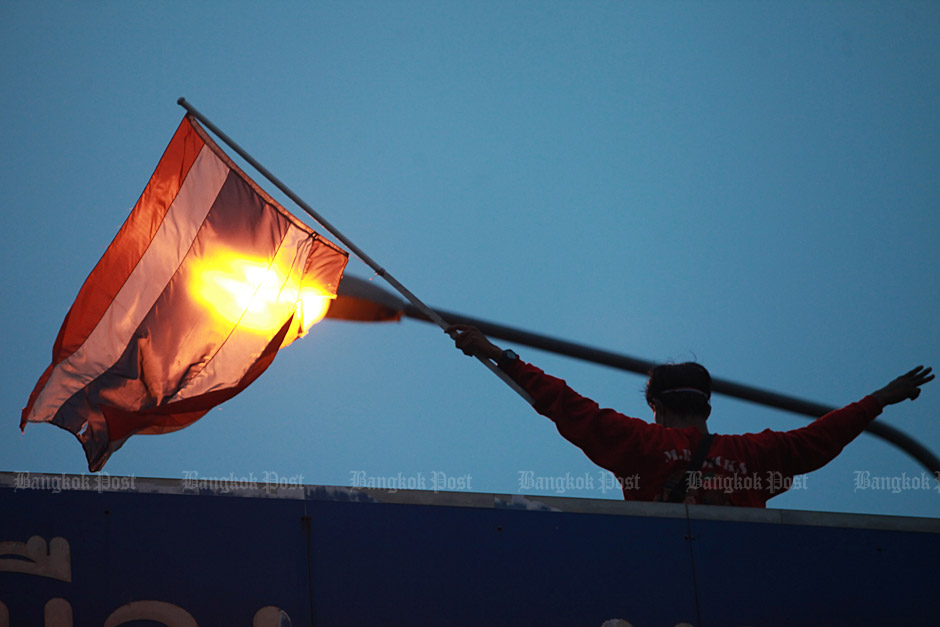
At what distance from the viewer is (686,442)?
521 centimetres

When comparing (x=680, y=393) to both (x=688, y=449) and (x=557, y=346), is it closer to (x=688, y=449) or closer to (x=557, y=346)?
(x=688, y=449)

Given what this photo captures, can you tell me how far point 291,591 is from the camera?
5.14m

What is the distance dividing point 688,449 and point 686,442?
37 millimetres

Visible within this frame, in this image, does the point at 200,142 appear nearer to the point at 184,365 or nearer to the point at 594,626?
the point at 184,365

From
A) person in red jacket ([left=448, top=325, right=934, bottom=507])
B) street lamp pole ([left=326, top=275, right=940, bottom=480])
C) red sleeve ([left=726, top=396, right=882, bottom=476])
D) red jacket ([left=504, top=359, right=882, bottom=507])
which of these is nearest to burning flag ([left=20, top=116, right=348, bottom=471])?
street lamp pole ([left=326, top=275, right=940, bottom=480])

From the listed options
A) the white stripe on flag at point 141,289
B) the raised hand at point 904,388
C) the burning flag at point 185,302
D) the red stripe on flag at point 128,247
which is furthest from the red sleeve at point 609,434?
the red stripe on flag at point 128,247

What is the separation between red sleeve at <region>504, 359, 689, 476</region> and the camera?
16.9 feet

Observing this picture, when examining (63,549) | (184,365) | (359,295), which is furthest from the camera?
(359,295)

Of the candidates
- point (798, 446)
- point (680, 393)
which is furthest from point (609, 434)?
point (798, 446)

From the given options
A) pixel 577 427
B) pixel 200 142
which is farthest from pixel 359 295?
pixel 577 427

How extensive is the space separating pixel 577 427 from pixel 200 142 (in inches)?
145

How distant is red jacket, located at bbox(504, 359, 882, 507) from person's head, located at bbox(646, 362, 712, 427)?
0.17 meters

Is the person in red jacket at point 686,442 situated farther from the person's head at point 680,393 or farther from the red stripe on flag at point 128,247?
the red stripe on flag at point 128,247

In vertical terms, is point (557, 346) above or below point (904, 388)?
above
